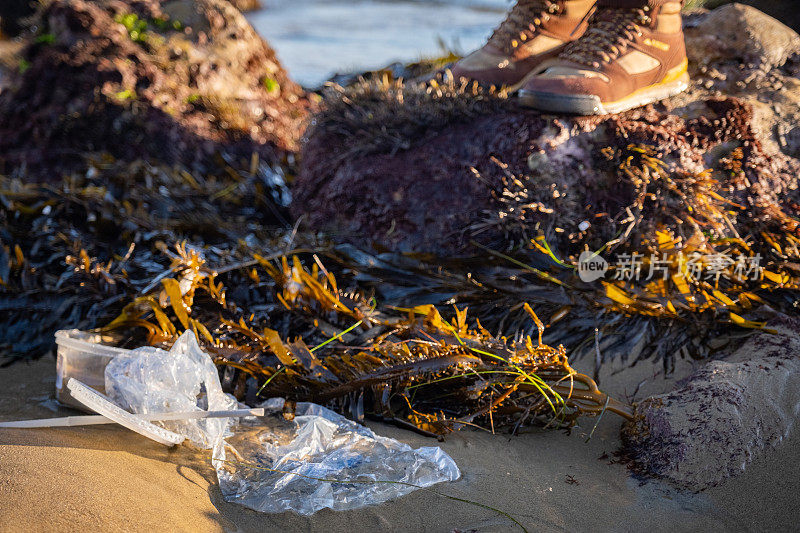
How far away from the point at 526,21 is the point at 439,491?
6.83ft

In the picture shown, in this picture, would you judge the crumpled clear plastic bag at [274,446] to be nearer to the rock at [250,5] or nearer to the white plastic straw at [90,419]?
the white plastic straw at [90,419]

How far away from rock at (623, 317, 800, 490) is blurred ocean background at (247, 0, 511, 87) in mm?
3580

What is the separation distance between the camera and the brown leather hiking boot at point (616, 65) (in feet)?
8.20

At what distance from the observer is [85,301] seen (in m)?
2.47

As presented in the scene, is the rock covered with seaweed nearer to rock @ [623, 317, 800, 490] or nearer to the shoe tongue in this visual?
rock @ [623, 317, 800, 490]

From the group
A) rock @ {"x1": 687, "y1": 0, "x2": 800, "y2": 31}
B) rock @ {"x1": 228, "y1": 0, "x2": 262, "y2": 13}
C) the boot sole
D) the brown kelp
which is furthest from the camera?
rock @ {"x1": 228, "y1": 0, "x2": 262, "y2": 13}

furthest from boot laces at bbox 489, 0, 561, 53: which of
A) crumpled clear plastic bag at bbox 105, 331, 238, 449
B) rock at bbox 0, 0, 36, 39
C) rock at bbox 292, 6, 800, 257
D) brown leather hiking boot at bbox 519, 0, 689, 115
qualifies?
rock at bbox 0, 0, 36, 39

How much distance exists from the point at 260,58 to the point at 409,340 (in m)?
3.31

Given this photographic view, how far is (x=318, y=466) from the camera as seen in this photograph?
1633 millimetres

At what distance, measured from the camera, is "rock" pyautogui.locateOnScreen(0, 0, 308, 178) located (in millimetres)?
3746

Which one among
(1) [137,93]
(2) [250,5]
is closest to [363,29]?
(2) [250,5]

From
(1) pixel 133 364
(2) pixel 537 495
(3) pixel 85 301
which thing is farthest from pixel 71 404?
(2) pixel 537 495

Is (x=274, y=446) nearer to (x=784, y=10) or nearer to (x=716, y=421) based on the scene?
(x=716, y=421)

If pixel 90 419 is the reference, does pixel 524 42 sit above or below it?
above
